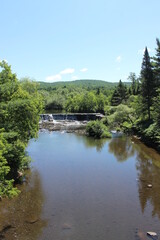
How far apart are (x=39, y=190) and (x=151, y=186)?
26.0ft

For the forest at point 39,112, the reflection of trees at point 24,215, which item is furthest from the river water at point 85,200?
the forest at point 39,112

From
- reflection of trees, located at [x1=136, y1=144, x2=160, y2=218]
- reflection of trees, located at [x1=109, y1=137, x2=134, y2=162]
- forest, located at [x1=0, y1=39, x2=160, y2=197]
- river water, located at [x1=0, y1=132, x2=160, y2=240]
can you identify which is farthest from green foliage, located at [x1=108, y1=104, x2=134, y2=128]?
river water, located at [x1=0, y1=132, x2=160, y2=240]

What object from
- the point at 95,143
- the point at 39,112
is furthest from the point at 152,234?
the point at 95,143

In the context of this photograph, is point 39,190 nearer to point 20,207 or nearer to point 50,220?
point 20,207

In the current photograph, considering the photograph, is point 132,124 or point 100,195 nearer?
point 100,195

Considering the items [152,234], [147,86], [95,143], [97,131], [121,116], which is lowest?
[152,234]

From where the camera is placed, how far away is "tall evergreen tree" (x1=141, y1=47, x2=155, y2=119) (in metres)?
36.7

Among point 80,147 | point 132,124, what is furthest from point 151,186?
point 132,124

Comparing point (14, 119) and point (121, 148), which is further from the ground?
point (14, 119)

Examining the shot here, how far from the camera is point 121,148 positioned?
30078mm

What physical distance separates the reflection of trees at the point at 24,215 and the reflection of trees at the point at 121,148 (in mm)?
11781

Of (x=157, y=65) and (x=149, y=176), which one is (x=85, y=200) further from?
(x=157, y=65)

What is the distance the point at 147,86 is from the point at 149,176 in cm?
2087

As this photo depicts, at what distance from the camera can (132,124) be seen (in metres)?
42.4
